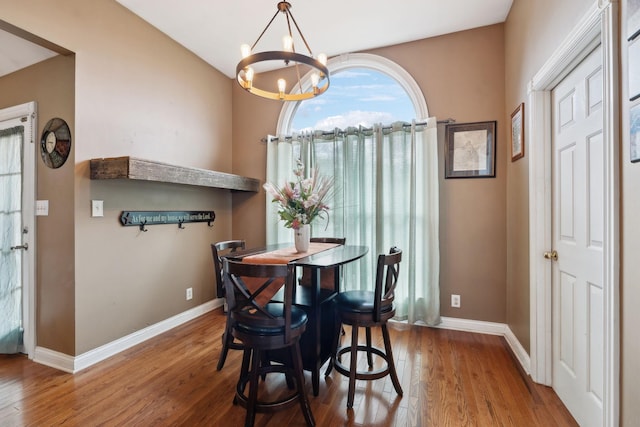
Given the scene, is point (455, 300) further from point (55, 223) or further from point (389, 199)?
point (55, 223)

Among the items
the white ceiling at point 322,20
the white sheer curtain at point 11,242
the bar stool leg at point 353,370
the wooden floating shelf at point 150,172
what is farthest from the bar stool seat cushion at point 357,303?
the white sheer curtain at point 11,242

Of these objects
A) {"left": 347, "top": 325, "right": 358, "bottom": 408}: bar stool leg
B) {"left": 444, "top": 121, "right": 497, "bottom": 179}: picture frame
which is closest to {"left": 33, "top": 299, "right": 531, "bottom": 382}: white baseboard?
{"left": 347, "top": 325, "right": 358, "bottom": 408}: bar stool leg

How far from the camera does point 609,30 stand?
1.24 meters

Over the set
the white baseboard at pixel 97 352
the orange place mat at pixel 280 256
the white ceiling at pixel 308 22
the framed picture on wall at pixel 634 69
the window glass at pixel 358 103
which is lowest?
the white baseboard at pixel 97 352

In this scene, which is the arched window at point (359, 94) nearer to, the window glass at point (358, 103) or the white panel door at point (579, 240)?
the window glass at point (358, 103)

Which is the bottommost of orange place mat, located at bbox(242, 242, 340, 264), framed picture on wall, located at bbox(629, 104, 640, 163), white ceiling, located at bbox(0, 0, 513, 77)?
orange place mat, located at bbox(242, 242, 340, 264)

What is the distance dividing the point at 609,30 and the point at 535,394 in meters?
2.07

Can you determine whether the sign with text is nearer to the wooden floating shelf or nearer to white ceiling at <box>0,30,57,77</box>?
the wooden floating shelf

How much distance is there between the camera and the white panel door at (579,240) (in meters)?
1.56

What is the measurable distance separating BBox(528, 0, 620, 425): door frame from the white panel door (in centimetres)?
→ 5

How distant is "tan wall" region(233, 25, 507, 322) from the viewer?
295cm

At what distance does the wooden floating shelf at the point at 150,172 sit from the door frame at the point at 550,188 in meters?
2.81

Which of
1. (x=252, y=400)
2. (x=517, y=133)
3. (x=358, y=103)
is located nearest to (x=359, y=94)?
(x=358, y=103)

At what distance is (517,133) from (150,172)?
3027 millimetres
